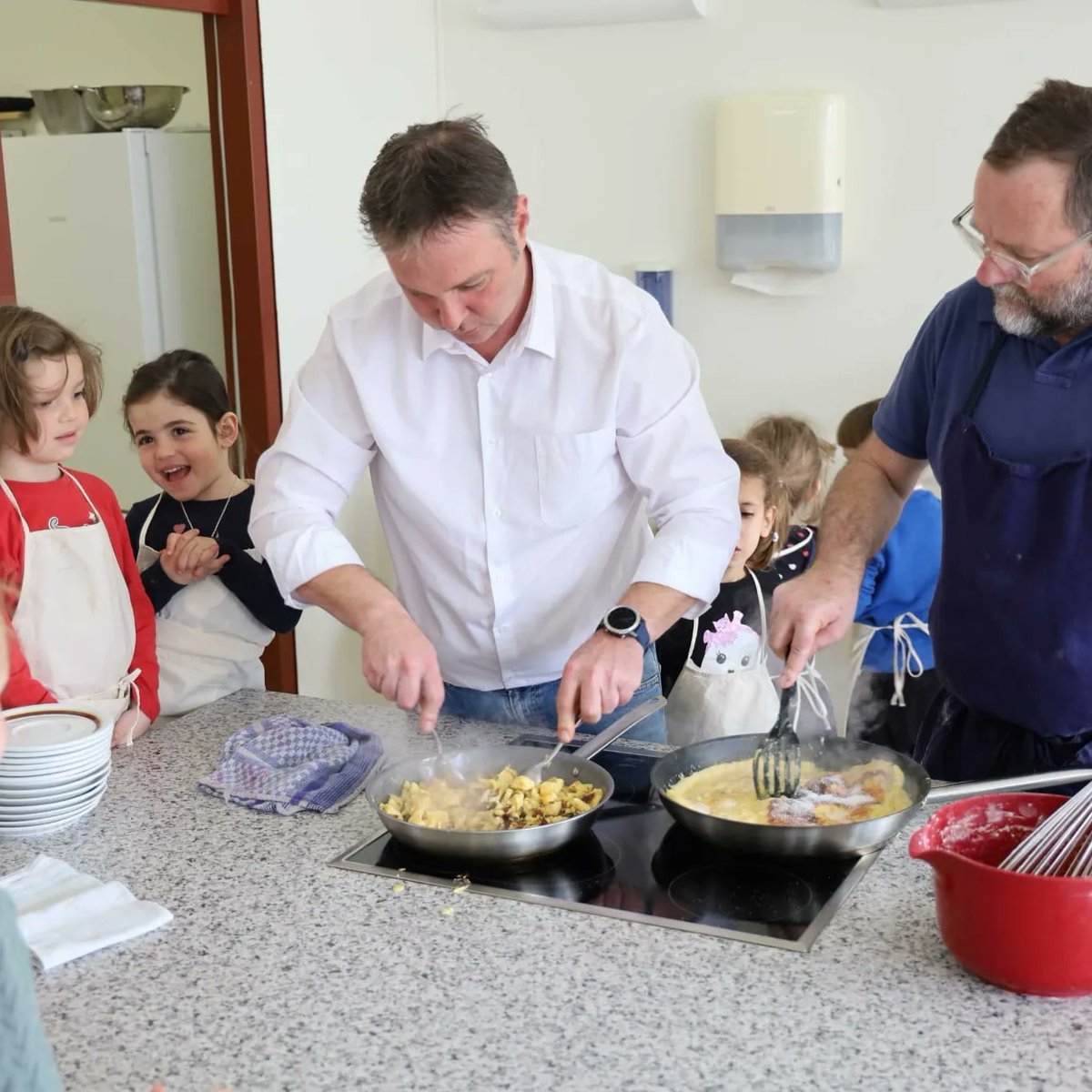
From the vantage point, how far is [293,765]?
171cm

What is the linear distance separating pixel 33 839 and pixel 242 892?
1.04 feet

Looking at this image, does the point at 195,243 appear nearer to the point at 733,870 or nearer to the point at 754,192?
the point at 754,192

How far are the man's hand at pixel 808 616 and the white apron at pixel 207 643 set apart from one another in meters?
0.98

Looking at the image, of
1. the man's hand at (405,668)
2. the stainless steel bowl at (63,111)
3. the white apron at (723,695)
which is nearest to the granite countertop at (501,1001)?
the man's hand at (405,668)

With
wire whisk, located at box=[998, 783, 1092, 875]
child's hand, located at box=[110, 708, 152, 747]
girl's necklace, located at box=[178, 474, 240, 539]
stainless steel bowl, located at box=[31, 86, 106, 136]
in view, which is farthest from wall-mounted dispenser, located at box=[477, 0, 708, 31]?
wire whisk, located at box=[998, 783, 1092, 875]

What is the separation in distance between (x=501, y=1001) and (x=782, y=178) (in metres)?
2.69

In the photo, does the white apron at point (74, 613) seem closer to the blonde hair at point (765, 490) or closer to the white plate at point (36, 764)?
the white plate at point (36, 764)

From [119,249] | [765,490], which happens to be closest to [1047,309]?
[765,490]

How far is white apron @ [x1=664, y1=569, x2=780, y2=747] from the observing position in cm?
245

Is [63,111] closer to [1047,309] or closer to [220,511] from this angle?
[220,511]

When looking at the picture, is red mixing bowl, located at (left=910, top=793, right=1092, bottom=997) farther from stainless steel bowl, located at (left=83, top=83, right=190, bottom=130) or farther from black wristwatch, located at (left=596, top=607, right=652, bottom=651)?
stainless steel bowl, located at (left=83, top=83, right=190, bottom=130)

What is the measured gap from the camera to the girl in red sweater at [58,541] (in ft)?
6.52

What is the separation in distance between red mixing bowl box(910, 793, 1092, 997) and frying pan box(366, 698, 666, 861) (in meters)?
0.40

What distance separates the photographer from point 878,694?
3.20m
